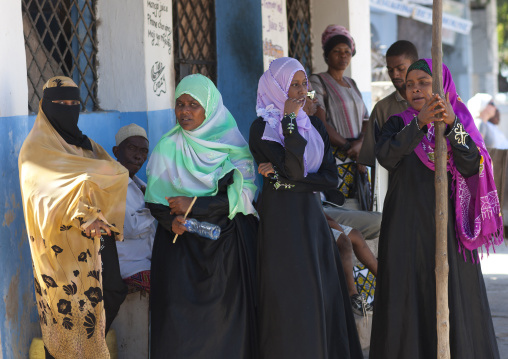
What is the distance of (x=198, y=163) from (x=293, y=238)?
1.99 ft

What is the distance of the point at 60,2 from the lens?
4.66 m

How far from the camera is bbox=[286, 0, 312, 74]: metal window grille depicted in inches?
275

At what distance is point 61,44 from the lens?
15.5ft

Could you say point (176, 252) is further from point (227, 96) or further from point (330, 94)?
point (227, 96)

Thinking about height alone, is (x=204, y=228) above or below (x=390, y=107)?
below

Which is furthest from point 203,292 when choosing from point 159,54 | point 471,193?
point 159,54

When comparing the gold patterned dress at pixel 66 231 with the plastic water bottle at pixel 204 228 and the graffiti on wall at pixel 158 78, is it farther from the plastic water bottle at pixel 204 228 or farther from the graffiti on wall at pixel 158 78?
the graffiti on wall at pixel 158 78

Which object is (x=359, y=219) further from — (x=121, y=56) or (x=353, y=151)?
(x=121, y=56)

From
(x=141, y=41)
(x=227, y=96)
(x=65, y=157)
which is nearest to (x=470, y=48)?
(x=227, y=96)

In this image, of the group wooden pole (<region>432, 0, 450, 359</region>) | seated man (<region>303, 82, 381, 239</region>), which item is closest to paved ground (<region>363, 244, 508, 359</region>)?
seated man (<region>303, 82, 381, 239</region>)

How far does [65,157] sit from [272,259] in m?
1.10

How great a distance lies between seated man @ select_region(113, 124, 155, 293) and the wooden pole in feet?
5.22

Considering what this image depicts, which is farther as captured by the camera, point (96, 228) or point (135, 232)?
point (135, 232)

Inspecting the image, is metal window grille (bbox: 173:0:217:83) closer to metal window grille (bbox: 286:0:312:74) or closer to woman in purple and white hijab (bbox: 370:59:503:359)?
metal window grille (bbox: 286:0:312:74)
